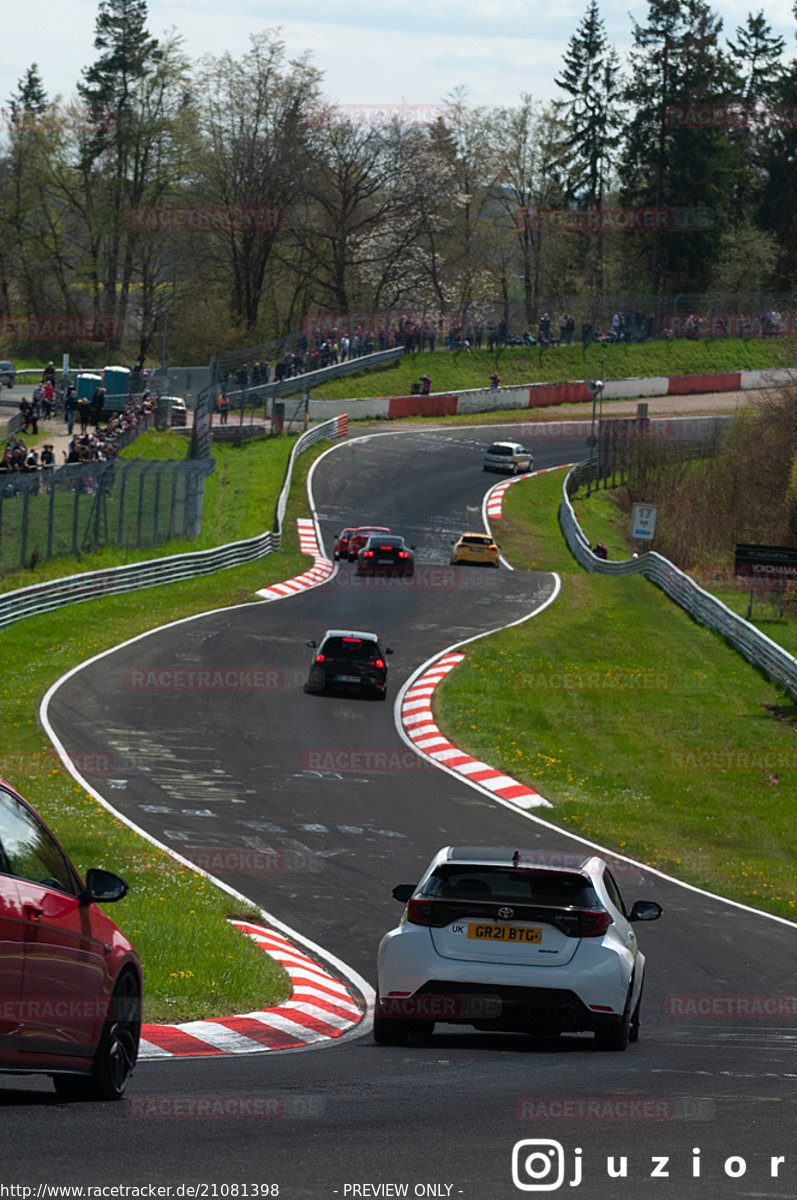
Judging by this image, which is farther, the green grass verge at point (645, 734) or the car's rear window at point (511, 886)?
the green grass verge at point (645, 734)

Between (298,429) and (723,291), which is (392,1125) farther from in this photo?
(723,291)

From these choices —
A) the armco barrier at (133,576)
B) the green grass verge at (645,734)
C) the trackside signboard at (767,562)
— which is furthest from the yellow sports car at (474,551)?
the trackside signboard at (767,562)

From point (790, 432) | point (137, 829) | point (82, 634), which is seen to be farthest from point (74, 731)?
point (790, 432)

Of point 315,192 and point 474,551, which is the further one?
point 315,192

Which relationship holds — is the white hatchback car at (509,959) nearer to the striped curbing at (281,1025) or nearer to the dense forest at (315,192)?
the striped curbing at (281,1025)

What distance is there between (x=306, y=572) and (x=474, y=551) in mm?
A: 7171

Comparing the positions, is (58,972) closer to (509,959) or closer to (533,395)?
(509,959)

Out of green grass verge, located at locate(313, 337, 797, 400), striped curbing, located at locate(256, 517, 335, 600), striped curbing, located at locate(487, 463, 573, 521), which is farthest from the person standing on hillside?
green grass verge, located at locate(313, 337, 797, 400)

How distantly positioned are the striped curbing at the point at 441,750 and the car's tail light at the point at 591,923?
586 inches

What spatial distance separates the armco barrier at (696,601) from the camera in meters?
37.0

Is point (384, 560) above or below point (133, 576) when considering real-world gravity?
above

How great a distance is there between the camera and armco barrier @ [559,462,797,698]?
3700cm

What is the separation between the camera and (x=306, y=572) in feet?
159

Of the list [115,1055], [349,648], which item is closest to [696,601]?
[349,648]
